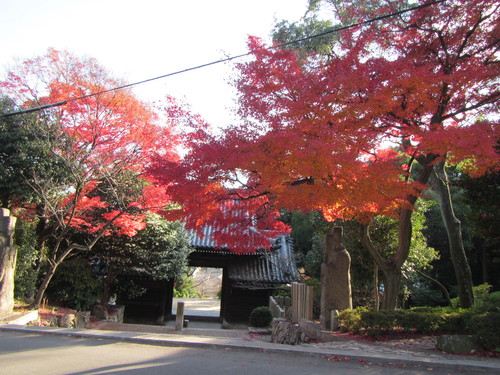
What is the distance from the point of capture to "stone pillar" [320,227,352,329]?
29.8 ft

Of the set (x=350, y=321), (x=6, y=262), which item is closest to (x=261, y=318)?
(x=350, y=321)

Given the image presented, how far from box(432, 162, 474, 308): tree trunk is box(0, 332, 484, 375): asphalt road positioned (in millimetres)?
4818

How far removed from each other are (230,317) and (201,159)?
29.5 feet

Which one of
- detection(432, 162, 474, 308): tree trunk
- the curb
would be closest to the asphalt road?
the curb

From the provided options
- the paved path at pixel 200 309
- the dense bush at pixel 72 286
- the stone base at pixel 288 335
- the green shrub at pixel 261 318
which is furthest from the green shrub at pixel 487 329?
the paved path at pixel 200 309

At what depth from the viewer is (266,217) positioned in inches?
402

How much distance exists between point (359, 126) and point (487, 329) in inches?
169

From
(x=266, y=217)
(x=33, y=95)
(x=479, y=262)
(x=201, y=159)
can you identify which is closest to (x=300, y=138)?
(x=201, y=159)

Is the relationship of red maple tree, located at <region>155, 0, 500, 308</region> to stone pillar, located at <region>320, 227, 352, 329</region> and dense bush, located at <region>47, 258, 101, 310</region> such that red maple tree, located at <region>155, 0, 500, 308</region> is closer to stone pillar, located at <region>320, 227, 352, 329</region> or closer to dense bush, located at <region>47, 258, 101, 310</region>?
stone pillar, located at <region>320, 227, 352, 329</region>

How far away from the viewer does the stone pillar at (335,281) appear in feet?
29.8

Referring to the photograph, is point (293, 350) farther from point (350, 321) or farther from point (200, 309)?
point (200, 309)

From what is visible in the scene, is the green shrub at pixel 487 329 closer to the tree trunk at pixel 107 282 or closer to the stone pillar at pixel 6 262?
the stone pillar at pixel 6 262

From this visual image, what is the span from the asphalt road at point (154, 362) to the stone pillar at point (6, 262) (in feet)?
9.95

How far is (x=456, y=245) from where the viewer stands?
32.8 ft
